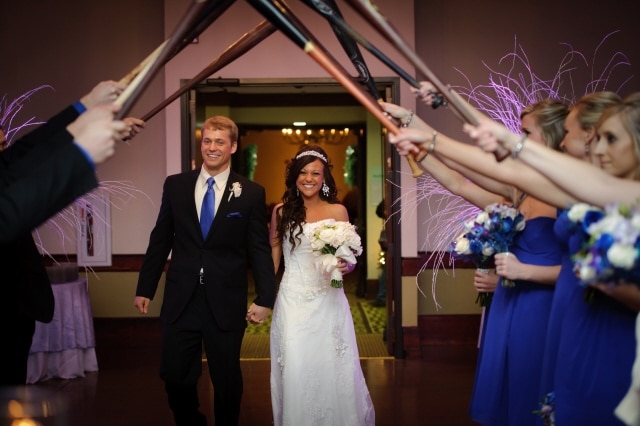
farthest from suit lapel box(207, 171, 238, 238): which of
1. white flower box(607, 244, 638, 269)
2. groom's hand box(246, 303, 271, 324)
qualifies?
white flower box(607, 244, 638, 269)

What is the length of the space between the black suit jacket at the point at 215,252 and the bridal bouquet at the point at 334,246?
313mm

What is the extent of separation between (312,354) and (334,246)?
26.6 inches

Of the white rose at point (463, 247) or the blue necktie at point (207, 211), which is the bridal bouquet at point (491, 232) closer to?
the white rose at point (463, 247)

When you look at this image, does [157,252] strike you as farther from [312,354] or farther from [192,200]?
[312,354]

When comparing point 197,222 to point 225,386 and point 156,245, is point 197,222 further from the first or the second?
point 225,386

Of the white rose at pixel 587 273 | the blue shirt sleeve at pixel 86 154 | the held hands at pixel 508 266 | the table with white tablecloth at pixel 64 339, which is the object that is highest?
the blue shirt sleeve at pixel 86 154

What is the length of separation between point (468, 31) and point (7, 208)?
6.06 metres

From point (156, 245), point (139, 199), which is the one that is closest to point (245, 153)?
point (139, 199)

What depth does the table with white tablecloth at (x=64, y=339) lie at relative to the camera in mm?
5852

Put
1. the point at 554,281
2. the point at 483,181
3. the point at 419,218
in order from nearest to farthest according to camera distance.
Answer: the point at 554,281, the point at 483,181, the point at 419,218

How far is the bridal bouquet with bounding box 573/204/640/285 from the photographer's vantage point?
186 cm

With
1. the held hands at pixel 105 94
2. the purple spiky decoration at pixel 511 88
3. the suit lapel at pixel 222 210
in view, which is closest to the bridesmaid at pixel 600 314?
the held hands at pixel 105 94

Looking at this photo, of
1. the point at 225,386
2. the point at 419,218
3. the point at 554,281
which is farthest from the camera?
the point at 419,218

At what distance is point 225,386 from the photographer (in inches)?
158
